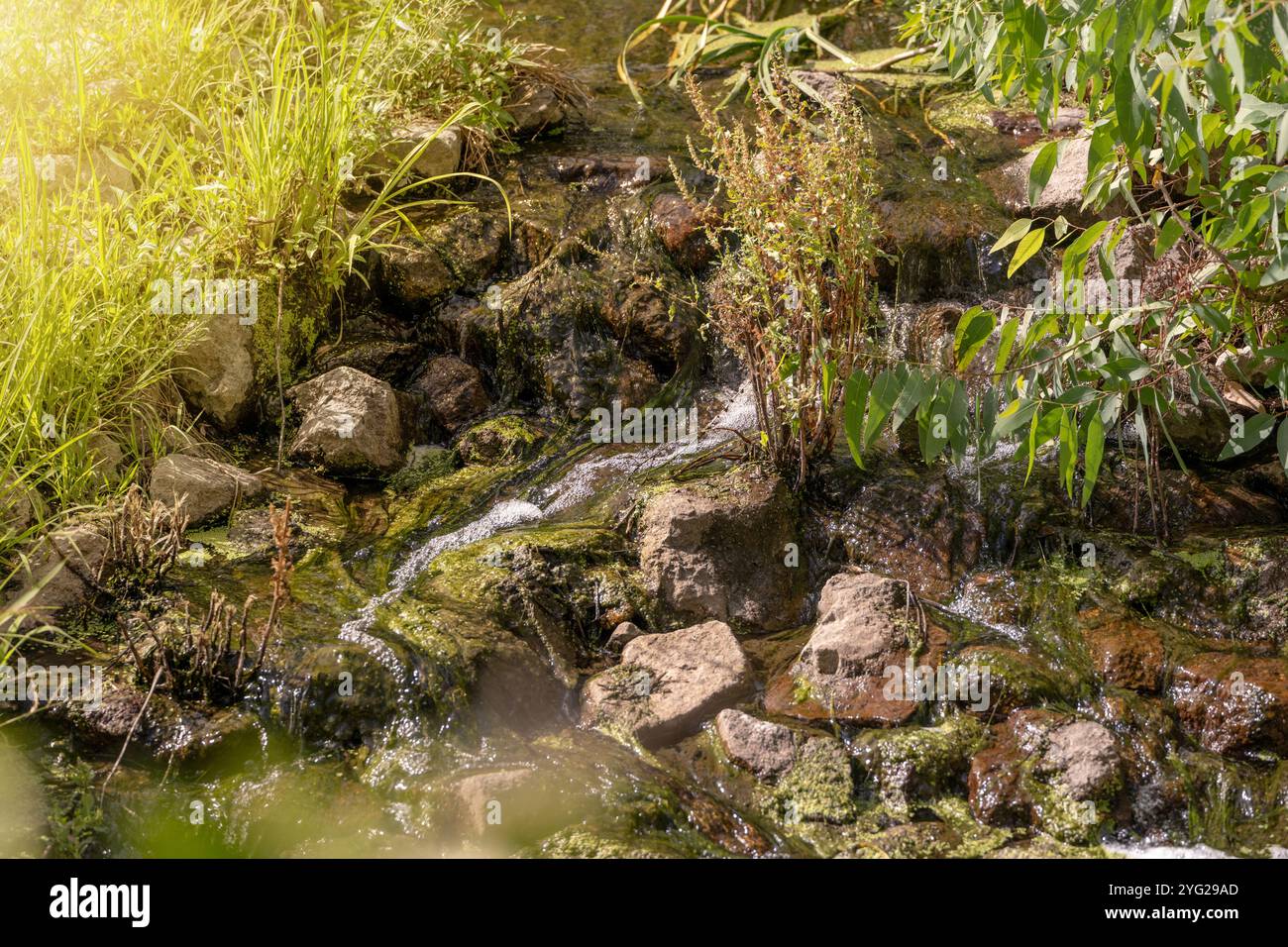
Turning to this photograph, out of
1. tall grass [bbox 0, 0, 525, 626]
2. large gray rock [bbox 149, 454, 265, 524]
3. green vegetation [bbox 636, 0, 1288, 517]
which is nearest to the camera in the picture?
green vegetation [bbox 636, 0, 1288, 517]

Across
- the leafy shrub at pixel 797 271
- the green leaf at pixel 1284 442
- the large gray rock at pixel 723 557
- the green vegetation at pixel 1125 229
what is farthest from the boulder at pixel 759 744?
the green leaf at pixel 1284 442

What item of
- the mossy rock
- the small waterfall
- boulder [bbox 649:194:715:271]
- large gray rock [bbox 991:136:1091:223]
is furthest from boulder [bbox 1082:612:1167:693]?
boulder [bbox 649:194:715:271]

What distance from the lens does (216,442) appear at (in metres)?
4.66

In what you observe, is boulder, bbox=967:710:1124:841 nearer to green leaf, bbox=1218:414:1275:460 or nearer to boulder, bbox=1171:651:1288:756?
boulder, bbox=1171:651:1288:756

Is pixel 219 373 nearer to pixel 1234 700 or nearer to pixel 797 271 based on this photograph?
pixel 797 271

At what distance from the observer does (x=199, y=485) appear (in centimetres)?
415

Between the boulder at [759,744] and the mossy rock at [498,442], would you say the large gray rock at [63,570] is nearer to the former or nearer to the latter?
the mossy rock at [498,442]

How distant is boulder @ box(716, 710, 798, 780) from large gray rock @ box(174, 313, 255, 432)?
103 inches

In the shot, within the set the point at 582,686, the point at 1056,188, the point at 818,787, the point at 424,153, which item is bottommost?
the point at 818,787

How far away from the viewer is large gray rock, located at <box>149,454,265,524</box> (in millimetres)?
4090

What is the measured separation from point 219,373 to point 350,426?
2.09 ft

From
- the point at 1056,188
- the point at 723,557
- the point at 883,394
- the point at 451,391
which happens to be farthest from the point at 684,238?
the point at 883,394

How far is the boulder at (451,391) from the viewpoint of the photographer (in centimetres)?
502

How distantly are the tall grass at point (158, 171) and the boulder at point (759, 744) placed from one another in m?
2.33
